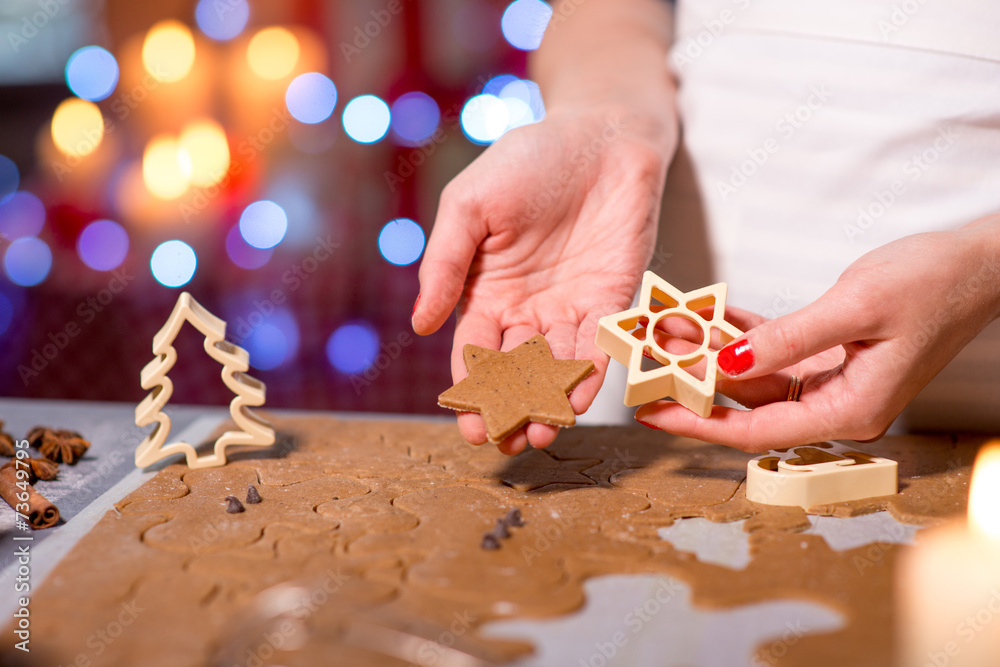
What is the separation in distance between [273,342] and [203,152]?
1070mm

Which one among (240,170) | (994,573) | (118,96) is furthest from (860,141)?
(118,96)

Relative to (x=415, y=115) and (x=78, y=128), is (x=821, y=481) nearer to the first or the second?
(x=415, y=115)

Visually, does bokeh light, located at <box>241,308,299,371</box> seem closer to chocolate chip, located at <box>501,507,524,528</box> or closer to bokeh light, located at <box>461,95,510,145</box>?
bokeh light, located at <box>461,95,510,145</box>

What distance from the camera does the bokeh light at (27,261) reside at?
A: 3.96 metres

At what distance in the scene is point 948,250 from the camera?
127 centimetres

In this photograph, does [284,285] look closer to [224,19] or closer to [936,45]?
[224,19]

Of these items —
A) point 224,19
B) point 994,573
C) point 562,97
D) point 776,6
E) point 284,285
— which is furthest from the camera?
point 284,285

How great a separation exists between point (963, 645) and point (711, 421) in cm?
48

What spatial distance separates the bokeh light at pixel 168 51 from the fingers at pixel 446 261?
2.99 metres

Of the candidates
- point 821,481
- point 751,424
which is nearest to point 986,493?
point 821,481

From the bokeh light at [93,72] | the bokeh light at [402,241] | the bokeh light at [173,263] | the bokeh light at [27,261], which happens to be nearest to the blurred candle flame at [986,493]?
the bokeh light at [402,241]

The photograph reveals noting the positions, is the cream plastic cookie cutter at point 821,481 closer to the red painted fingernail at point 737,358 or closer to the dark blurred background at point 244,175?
the red painted fingernail at point 737,358

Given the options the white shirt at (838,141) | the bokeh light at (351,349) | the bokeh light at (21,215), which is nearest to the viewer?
the white shirt at (838,141)

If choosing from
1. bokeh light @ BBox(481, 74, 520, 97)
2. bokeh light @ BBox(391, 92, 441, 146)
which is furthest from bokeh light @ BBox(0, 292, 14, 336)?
bokeh light @ BBox(481, 74, 520, 97)
